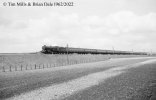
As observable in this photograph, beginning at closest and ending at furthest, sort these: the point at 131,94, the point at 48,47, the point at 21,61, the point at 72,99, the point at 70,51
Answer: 1. the point at 72,99
2. the point at 131,94
3. the point at 21,61
4. the point at 48,47
5. the point at 70,51

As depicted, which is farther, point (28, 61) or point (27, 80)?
point (28, 61)

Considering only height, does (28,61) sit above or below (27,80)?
above

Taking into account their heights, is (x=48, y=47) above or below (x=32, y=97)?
above

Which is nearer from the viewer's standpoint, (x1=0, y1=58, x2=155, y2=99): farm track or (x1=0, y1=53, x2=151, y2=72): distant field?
(x1=0, y1=58, x2=155, y2=99): farm track

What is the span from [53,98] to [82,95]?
2126 mm

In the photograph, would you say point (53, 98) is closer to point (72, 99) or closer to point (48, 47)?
point (72, 99)

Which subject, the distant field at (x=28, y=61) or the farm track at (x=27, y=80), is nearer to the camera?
the farm track at (x=27, y=80)

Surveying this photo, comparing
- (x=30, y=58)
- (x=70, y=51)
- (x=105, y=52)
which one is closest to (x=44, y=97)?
(x=30, y=58)

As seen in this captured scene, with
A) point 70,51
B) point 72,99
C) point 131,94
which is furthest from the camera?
point 70,51

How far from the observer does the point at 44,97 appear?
13672 mm

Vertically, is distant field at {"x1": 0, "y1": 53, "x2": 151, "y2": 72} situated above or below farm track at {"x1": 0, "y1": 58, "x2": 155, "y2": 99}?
above

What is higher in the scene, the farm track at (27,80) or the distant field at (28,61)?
the distant field at (28,61)

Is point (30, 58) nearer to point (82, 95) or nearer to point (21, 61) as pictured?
point (21, 61)

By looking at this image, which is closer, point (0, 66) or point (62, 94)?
point (62, 94)
